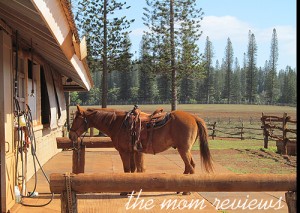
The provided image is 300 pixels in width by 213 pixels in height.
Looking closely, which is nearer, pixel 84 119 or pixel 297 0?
pixel 297 0

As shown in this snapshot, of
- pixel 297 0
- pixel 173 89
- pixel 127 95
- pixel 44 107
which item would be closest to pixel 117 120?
pixel 44 107

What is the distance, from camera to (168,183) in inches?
140

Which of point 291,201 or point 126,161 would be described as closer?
point 291,201

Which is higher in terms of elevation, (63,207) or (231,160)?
(63,207)

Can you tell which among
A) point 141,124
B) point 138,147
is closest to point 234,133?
point 141,124

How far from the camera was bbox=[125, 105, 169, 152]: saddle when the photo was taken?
6.60 meters

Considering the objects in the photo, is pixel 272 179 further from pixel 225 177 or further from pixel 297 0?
pixel 297 0

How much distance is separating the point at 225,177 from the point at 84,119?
358cm

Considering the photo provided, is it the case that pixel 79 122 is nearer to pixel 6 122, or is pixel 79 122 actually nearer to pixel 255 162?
pixel 6 122

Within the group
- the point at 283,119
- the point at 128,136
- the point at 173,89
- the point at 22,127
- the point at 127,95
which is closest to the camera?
the point at 22,127

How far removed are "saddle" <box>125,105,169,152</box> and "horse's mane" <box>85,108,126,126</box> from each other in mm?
198

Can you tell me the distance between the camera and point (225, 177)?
3.61 metres

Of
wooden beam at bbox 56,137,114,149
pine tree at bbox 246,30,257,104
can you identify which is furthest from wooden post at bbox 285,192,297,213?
pine tree at bbox 246,30,257,104

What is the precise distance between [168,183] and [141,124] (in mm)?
3233
